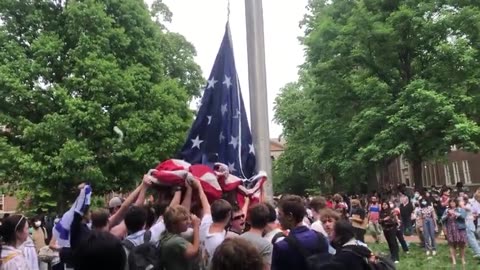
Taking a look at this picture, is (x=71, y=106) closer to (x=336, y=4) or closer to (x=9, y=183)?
(x=9, y=183)

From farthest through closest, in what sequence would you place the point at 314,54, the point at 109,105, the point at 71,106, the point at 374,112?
the point at 314,54 → the point at 374,112 → the point at 109,105 → the point at 71,106

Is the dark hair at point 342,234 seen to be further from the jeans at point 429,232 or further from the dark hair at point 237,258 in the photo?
the jeans at point 429,232

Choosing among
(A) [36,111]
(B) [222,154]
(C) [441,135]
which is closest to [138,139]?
(A) [36,111]

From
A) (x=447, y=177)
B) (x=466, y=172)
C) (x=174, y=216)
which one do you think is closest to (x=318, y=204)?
(x=174, y=216)

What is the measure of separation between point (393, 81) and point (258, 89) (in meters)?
20.7

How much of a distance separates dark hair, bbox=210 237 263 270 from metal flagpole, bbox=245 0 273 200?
5.03 meters

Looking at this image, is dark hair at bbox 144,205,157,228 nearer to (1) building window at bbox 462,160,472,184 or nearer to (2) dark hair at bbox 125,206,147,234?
(2) dark hair at bbox 125,206,147,234

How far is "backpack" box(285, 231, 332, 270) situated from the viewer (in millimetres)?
4387

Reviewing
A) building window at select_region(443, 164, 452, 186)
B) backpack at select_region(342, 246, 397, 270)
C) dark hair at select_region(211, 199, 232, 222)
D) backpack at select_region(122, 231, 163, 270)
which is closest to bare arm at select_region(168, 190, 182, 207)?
dark hair at select_region(211, 199, 232, 222)

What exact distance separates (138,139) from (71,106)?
10.5ft

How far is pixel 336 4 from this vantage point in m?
30.8

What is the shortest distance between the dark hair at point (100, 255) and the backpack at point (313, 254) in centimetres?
141

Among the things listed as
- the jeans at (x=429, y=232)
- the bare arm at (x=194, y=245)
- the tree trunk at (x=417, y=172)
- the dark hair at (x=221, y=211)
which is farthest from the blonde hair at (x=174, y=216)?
the tree trunk at (x=417, y=172)

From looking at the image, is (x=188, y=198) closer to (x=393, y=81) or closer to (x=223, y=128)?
(x=223, y=128)
